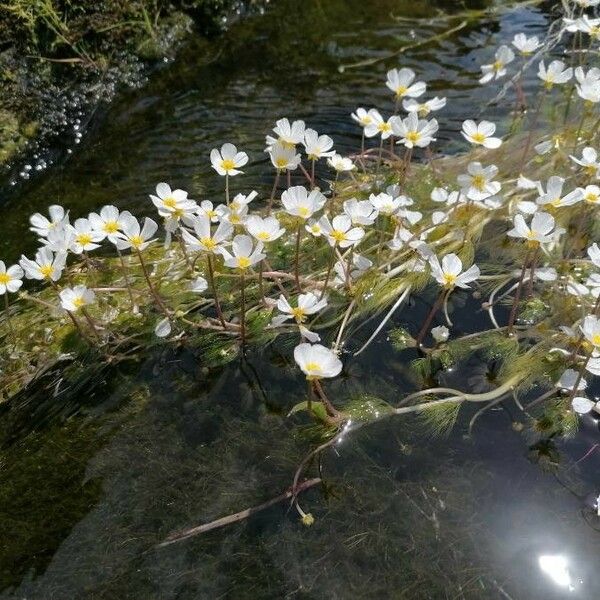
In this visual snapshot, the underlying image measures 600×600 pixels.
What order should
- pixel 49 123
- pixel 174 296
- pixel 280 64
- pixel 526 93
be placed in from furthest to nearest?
pixel 280 64 < pixel 526 93 < pixel 49 123 < pixel 174 296

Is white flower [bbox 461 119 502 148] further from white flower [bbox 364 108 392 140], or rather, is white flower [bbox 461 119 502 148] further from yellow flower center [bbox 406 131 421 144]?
white flower [bbox 364 108 392 140]

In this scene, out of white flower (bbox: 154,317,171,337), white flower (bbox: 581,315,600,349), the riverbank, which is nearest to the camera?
white flower (bbox: 581,315,600,349)

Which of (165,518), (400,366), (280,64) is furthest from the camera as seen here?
(280,64)

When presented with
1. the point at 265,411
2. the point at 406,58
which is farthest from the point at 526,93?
the point at 265,411

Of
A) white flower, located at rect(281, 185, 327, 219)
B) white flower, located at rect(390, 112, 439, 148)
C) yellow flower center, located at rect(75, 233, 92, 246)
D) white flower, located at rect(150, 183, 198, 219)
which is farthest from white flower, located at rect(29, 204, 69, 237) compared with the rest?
white flower, located at rect(390, 112, 439, 148)

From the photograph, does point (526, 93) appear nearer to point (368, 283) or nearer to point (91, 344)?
point (368, 283)

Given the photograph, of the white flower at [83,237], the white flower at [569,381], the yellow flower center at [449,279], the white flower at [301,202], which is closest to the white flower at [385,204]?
the white flower at [301,202]

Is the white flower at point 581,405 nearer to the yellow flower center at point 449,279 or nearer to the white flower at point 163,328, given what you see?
the yellow flower center at point 449,279

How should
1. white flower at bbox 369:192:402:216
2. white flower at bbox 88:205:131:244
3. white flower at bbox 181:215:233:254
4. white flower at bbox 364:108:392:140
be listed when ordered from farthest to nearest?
white flower at bbox 364:108:392:140 → white flower at bbox 369:192:402:216 → white flower at bbox 88:205:131:244 → white flower at bbox 181:215:233:254
